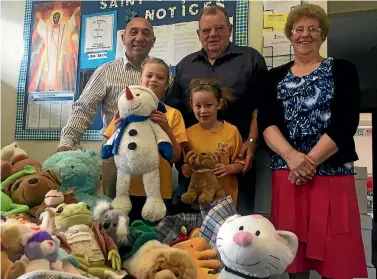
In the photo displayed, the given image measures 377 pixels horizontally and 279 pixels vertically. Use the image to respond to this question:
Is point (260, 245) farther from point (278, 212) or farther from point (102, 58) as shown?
point (102, 58)

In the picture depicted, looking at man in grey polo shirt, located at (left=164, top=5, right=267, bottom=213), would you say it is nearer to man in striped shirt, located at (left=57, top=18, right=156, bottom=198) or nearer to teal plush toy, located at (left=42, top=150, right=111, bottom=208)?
man in striped shirt, located at (left=57, top=18, right=156, bottom=198)

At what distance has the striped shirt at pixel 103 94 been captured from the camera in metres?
1.60

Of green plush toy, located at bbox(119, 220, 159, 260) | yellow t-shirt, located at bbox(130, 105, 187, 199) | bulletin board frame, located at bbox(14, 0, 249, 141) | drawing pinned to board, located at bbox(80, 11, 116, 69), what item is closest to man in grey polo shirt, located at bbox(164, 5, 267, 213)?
yellow t-shirt, located at bbox(130, 105, 187, 199)

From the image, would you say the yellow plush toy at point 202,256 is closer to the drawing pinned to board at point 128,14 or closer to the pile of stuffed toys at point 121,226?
the pile of stuffed toys at point 121,226

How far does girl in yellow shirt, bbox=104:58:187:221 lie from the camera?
1.27 meters

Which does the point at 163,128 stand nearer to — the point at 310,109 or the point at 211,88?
the point at 211,88

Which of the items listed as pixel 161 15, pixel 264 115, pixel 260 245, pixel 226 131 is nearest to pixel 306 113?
pixel 264 115

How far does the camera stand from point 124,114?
1223 millimetres

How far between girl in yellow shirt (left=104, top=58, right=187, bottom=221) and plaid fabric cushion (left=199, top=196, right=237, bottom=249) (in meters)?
0.18

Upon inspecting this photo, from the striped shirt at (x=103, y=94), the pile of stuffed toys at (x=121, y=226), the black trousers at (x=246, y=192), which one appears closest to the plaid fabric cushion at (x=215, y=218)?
the pile of stuffed toys at (x=121, y=226)

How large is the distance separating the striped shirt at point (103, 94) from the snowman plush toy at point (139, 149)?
0.39 meters

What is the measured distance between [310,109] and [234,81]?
356 mm

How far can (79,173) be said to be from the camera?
4.10 ft

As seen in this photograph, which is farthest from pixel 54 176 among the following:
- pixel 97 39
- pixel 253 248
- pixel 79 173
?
pixel 97 39
